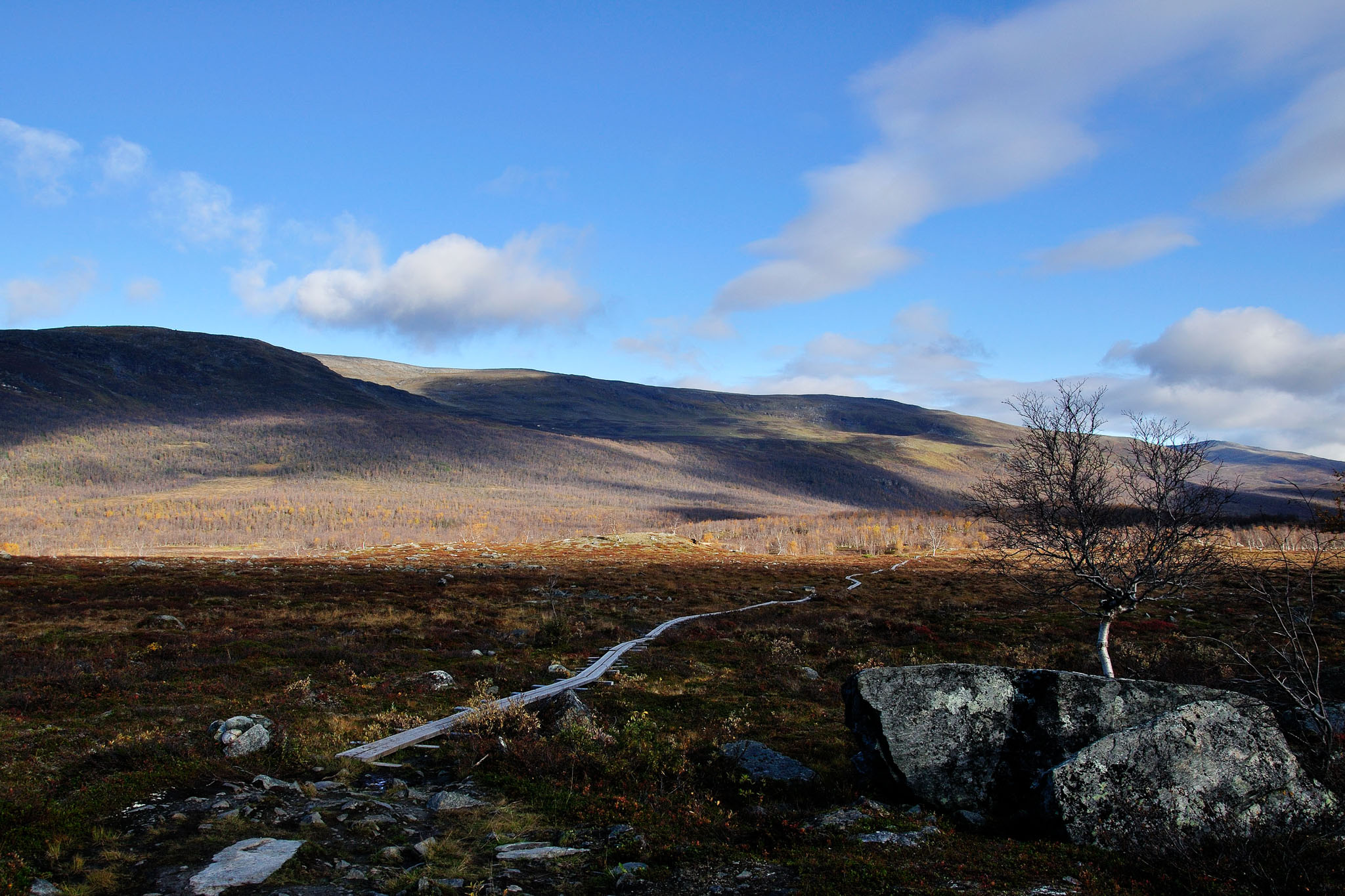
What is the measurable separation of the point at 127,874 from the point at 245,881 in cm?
148

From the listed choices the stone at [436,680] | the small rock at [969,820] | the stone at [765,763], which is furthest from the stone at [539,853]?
the stone at [436,680]

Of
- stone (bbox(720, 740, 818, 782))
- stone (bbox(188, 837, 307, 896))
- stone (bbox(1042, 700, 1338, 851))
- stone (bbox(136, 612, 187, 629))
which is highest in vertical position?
stone (bbox(1042, 700, 1338, 851))

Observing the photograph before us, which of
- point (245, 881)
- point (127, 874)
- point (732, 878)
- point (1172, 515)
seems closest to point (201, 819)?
point (127, 874)

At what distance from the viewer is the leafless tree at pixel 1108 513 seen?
1616 cm

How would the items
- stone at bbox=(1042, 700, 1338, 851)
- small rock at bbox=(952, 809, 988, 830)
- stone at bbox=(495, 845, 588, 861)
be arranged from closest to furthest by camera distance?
stone at bbox=(1042, 700, 1338, 851)
stone at bbox=(495, 845, 588, 861)
small rock at bbox=(952, 809, 988, 830)

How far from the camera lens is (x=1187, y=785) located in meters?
9.00

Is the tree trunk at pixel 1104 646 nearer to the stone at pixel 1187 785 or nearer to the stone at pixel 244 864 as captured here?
the stone at pixel 1187 785

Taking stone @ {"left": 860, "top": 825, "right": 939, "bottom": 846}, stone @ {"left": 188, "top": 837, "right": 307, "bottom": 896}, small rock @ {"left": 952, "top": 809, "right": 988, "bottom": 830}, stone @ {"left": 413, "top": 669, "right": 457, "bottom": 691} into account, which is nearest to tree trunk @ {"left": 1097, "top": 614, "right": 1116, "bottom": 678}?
small rock @ {"left": 952, "top": 809, "right": 988, "bottom": 830}

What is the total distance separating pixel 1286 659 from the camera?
9273mm

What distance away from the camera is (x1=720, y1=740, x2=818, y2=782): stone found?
12.2 meters

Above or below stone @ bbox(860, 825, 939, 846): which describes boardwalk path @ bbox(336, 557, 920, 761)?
below

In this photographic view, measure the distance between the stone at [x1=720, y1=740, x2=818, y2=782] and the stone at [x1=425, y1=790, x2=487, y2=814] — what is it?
15.6 feet

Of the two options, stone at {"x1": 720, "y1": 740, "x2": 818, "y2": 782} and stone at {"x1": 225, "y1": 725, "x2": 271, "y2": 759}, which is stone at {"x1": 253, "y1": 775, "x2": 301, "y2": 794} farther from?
stone at {"x1": 720, "y1": 740, "x2": 818, "y2": 782}

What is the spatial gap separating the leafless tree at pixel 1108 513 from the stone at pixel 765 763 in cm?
842
